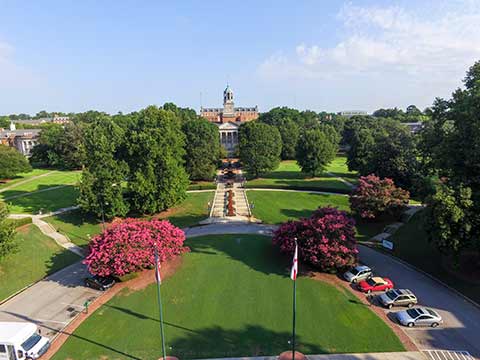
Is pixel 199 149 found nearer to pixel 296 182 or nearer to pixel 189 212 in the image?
pixel 189 212

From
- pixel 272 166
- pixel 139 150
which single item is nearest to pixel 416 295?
pixel 139 150

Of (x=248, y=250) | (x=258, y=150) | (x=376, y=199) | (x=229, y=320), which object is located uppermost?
(x=258, y=150)

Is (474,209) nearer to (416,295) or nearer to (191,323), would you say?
(416,295)

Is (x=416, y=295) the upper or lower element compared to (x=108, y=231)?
lower

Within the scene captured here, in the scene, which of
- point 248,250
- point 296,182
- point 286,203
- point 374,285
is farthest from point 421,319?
point 296,182

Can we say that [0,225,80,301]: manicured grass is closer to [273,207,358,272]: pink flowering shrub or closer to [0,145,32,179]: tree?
[273,207,358,272]: pink flowering shrub
